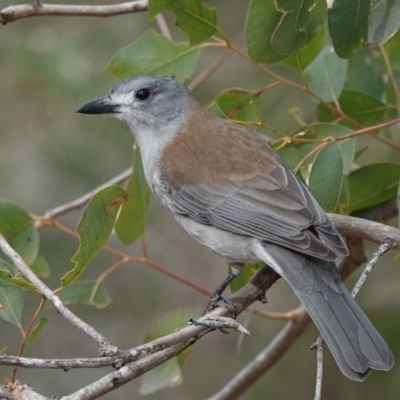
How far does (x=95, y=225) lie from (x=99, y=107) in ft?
4.63

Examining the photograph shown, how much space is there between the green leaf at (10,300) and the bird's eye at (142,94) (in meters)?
1.78

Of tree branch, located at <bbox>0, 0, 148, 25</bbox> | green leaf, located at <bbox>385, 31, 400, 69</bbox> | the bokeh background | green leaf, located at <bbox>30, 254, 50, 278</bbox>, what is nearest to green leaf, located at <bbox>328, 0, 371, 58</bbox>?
green leaf, located at <bbox>385, 31, 400, 69</bbox>

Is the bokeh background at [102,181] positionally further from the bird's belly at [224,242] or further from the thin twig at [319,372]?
the thin twig at [319,372]

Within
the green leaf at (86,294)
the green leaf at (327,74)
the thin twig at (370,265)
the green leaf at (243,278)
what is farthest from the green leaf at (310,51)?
the green leaf at (86,294)

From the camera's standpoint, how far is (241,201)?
391 centimetres

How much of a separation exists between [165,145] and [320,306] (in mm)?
1441

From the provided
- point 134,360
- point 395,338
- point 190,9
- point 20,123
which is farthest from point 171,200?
point 20,123

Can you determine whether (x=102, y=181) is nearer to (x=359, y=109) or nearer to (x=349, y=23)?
(x=359, y=109)

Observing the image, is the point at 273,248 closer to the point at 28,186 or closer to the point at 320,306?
the point at 320,306

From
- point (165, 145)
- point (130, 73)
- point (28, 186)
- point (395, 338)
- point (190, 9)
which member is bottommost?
point (395, 338)

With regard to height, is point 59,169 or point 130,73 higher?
point 130,73

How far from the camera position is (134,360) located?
2598 millimetres

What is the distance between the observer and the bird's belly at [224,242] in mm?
3771

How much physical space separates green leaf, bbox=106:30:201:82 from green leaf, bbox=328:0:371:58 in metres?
0.97
